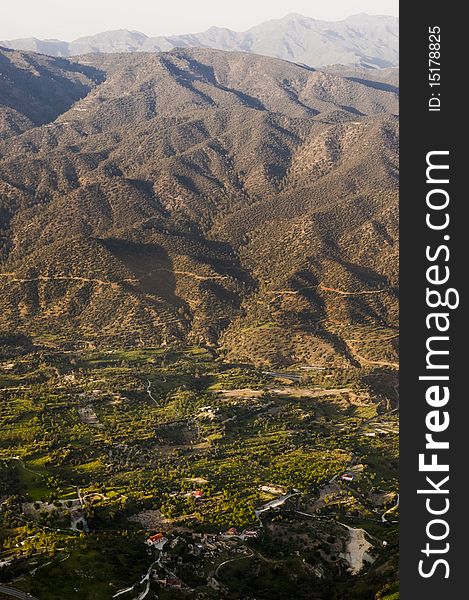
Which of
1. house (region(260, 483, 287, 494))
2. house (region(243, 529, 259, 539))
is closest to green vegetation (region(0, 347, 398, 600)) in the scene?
house (region(260, 483, 287, 494))

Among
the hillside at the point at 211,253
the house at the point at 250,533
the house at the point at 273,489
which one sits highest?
the hillside at the point at 211,253

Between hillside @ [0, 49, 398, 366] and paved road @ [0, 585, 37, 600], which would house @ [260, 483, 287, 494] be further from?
hillside @ [0, 49, 398, 366]

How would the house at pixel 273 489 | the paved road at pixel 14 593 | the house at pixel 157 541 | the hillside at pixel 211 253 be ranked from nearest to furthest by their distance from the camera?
the paved road at pixel 14 593
the house at pixel 157 541
the house at pixel 273 489
the hillside at pixel 211 253

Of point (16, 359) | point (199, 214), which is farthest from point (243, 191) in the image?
point (16, 359)

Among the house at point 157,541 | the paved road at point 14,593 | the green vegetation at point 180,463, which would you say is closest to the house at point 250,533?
the green vegetation at point 180,463

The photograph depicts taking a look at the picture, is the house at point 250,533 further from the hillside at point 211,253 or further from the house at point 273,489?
the hillside at point 211,253
